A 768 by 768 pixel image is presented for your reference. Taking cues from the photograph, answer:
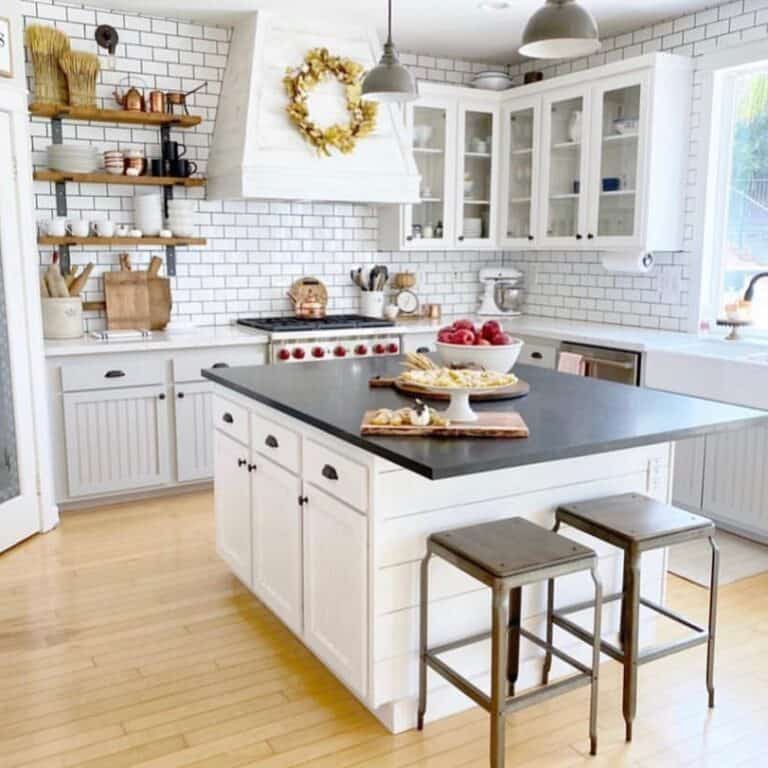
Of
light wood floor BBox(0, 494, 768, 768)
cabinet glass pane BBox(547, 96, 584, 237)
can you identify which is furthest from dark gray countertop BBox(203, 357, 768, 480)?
cabinet glass pane BBox(547, 96, 584, 237)

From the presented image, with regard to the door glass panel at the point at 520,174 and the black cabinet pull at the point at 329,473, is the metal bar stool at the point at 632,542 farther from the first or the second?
the door glass panel at the point at 520,174

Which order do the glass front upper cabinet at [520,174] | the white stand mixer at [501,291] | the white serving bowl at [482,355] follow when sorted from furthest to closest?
the white stand mixer at [501,291] < the glass front upper cabinet at [520,174] < the white serving bowl at [482,355]

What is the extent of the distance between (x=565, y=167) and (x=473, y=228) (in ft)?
2.65

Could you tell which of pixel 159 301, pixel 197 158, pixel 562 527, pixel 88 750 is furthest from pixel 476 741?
pixel 197 158

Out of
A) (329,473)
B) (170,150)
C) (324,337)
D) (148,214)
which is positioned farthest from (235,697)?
(170,150)

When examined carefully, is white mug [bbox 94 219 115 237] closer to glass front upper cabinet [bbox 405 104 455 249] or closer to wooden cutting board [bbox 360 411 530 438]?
glass front upper cabinet [bbox 405 104 455 249]

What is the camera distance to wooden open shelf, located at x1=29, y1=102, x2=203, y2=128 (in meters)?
4.34

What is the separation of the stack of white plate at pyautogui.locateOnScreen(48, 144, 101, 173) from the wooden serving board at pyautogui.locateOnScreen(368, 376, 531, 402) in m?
2.56

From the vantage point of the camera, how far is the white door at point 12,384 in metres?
3.73

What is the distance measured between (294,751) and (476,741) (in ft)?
1.73

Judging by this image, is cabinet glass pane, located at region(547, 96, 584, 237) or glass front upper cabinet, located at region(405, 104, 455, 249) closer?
cabinet glass pane, located at region(547, 96, 584, 237)

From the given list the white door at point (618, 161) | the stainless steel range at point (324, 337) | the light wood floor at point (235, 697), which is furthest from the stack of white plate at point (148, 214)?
the white door at point (618, 161)

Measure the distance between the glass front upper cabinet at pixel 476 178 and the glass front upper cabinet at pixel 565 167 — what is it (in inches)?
19.9

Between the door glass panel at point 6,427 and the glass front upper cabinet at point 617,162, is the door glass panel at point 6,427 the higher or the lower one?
the lower one
